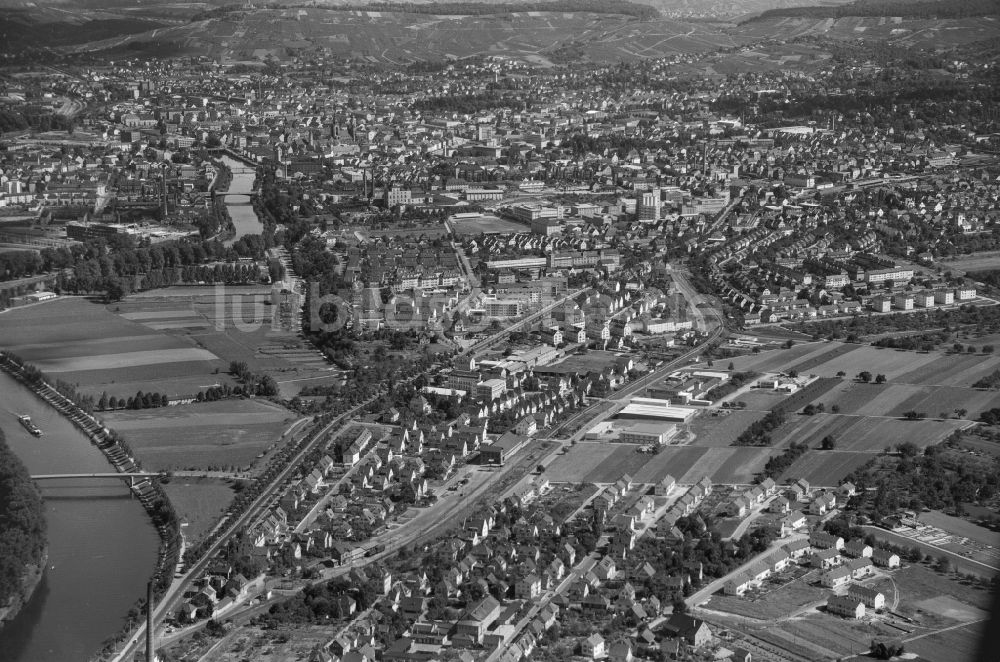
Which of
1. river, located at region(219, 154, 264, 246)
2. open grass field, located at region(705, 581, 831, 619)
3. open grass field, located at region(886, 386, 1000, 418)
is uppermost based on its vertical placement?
open grass field, located at region(705, 581, 831, 619)

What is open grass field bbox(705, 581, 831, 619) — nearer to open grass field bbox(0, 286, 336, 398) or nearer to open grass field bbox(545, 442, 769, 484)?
open grass field bbox(545, 442, 769, 484)

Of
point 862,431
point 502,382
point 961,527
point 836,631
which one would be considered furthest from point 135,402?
point 836,631

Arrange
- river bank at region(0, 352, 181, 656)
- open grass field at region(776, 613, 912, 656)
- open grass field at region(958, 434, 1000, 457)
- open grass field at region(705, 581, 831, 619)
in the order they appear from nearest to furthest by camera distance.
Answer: open grass field at region(776, 613, 912, 656) → open grass field at region(705, 581, 831, 619) → river bank at region(0, 352, 181, 656) → open grass field at region(958, 434, 1000, 457)

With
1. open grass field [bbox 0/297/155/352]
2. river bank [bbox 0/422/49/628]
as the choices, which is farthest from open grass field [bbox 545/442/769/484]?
Answer: open grass field [bbox 0/297/155/352]

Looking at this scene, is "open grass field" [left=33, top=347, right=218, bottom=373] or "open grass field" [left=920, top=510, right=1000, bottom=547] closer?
"open grass field" [left=920, top=510, right=1000, bottom=547]

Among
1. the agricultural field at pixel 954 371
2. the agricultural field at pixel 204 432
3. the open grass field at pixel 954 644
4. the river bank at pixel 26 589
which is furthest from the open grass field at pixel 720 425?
the river bank at pixel 26 589

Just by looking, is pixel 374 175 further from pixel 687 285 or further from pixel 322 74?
pixel 322 74

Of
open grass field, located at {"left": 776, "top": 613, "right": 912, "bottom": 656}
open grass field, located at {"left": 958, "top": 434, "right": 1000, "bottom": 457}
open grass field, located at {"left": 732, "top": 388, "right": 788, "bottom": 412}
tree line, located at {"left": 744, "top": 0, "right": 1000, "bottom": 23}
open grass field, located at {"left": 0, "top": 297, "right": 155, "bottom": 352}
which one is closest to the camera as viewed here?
open grass field, located at {"left": 776, "top": 613, "right": 912, "bottom": 656}

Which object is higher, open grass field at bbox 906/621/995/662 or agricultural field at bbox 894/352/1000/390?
open grass field at bbox 906/621/995/662
